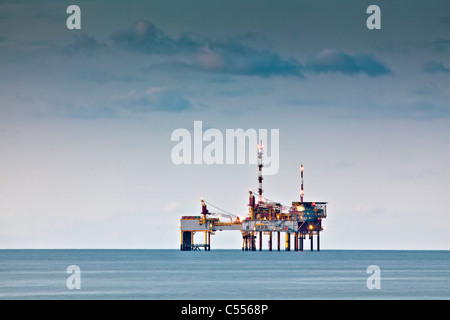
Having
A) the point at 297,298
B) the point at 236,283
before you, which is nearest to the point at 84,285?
the point at 236,283

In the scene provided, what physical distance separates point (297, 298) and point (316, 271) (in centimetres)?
5245

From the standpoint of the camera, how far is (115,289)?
10600cm

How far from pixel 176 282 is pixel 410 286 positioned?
1206 inches

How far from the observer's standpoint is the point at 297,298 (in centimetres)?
9619
